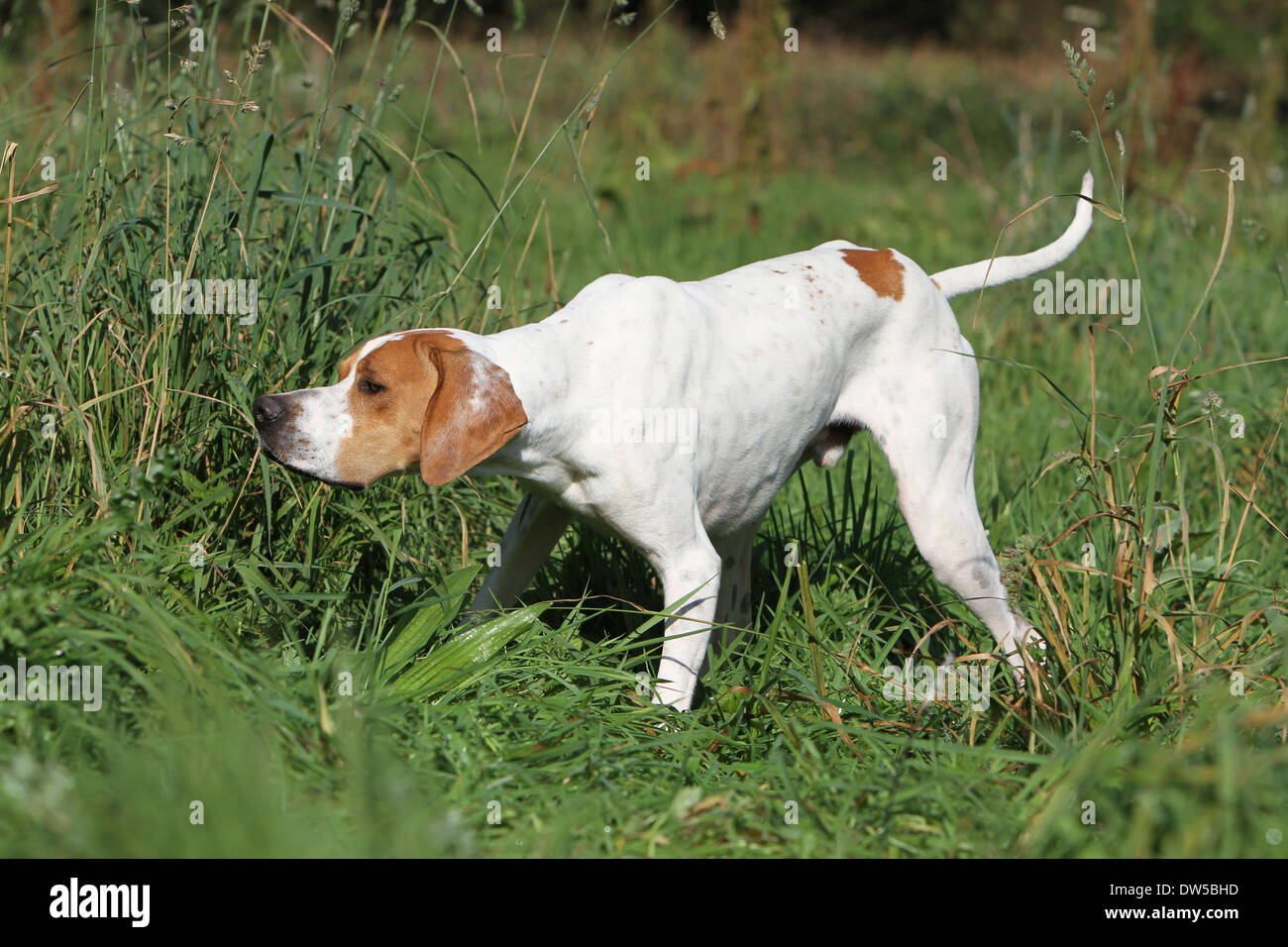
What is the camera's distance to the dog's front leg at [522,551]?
3.34m

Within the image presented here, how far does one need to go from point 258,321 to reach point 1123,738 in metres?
2.42

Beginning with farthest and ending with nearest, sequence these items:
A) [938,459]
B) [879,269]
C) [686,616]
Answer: [879,269] < [938,459] < [686,616]

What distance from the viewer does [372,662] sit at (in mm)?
2822

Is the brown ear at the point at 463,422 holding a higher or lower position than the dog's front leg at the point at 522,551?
higher

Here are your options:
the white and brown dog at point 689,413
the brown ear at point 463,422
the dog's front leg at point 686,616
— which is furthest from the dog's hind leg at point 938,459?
the brown ear at point 463,422

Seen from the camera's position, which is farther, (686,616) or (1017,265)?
(1017,265)

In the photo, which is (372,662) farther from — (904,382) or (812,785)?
(904,382)

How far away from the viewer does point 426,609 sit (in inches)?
119

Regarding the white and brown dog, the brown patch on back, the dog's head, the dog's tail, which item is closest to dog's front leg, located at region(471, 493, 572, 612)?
the white and brown dog

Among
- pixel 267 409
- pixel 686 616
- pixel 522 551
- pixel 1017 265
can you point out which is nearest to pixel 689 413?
pixel 686 616

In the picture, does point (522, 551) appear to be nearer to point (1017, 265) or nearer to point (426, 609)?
point (426, 609)

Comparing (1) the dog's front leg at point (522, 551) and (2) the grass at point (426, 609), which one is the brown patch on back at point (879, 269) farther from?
(1) the dog's front leg at point (522, 551)

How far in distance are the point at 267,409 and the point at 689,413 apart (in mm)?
1004
